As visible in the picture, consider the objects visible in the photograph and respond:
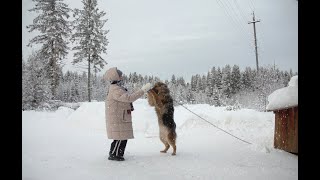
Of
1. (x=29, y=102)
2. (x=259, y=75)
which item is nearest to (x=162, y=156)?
(x=29, y=102)

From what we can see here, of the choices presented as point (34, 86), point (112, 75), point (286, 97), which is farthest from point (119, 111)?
point (34, 86)

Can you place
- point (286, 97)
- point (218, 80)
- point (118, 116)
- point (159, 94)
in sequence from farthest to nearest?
point (218, 80) < point (286, 97) < point (159, 94) < point (118, 116)

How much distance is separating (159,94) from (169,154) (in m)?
1.30

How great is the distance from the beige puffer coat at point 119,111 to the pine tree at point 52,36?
24.0 meters

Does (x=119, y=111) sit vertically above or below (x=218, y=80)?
below

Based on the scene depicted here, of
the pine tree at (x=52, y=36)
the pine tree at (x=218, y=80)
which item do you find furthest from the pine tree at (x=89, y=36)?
the pine tree at (x=218, y=80)

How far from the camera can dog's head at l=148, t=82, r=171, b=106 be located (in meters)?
6.73

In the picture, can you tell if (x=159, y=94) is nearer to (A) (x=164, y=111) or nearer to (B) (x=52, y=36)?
(A) (x=164, y=111)

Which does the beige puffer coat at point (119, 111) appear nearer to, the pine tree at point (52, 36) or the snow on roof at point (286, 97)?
the snow on roof at point (286, 97)

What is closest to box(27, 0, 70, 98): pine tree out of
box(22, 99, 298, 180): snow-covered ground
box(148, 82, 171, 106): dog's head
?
box(22, 99, 298, 180): snow-covered ground

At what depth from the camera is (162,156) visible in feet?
21.4

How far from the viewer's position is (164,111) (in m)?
6.65
